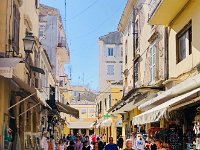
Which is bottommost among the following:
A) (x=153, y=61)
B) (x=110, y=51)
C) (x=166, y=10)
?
(x=153, y=61)

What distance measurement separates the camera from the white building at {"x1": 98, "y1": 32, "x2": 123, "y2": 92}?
67500 millimetres

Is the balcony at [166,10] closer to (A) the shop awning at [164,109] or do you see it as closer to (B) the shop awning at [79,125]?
(A) the shop awning at [164,109]

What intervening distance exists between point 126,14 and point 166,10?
14.3 meters

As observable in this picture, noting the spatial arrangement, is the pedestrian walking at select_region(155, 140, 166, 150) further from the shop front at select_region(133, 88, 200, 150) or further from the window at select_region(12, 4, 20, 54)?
the window at select_region(12, 4, 20, 54)

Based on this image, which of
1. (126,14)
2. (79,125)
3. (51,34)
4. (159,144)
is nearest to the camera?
(159,144)

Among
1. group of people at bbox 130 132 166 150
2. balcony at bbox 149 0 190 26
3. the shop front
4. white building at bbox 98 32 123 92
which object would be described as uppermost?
white building at bbox 98 32 123 92

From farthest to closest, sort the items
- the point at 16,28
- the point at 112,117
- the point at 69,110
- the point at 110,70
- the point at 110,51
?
the point at 110,70
the point at 110,51
the point at 112,117
the point at 69,110
the point at 16,28

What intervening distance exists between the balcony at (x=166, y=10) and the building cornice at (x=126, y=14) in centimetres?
975

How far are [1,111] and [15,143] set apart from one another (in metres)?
1.92

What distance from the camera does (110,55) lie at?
67938 millimetres

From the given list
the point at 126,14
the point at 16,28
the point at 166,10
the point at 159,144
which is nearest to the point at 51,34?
the point at 126,14

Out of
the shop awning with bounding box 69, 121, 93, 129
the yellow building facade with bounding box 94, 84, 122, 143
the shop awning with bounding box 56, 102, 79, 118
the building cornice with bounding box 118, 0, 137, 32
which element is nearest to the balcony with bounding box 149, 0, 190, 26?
the shop awning with bounding box 56, 102, 79, 118

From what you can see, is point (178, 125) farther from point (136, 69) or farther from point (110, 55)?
point (110, 55)

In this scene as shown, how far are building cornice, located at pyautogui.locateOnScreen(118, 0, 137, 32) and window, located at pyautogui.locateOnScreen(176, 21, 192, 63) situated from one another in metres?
10.5
